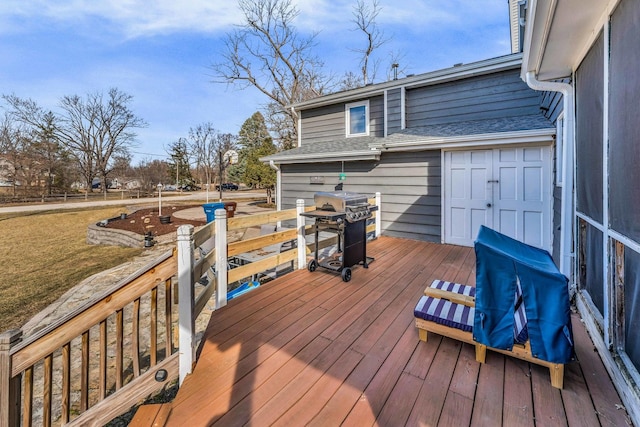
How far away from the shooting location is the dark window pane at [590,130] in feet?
6.99

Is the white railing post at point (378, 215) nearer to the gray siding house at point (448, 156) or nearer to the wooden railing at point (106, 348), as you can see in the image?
the gray siding house at point (448, 156)

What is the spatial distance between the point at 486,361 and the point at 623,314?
856 millimetres

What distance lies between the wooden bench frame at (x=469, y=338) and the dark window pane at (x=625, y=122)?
0.90m

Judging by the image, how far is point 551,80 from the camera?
133 inches

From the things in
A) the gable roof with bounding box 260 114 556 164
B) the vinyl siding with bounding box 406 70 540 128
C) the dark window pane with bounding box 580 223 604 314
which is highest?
the vinyl siding with bounding box 406 70 540 128

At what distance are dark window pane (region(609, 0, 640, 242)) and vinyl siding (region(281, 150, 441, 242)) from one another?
4.09 meters

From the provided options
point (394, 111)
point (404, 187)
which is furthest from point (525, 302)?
point (394, 111)

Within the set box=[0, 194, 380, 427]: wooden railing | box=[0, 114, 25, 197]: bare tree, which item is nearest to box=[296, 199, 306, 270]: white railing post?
box=[0, 194, 380, 427]: wooden railing

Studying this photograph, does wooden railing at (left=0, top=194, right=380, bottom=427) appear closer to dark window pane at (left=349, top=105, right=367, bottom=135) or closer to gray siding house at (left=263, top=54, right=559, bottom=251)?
gray siding house at (left=263, top=54, right=559, bottom=251)

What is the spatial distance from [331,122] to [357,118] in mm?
872

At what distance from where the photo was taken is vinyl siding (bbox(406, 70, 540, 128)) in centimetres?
573

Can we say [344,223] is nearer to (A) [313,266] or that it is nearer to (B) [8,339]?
(A) [313,266]

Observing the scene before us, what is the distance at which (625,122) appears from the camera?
5.34ft

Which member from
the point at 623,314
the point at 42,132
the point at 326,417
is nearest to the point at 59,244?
the point at 326,417
